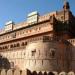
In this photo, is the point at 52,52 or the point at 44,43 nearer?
the point at 52,52

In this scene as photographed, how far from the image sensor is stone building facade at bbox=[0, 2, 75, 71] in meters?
41.0

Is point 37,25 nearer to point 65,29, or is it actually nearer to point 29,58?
point 65,29

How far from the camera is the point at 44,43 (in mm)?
41844

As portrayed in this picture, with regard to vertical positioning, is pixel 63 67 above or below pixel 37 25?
below

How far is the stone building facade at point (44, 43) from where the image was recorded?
41.0 meters

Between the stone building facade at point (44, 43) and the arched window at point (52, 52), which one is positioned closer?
the arched window at point (52, 52)

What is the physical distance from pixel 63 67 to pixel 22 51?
1031 centimetres

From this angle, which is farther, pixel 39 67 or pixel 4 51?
pixel 4 51

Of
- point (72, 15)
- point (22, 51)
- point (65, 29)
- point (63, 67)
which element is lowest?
point (63, 67)

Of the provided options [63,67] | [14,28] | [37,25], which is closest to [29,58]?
[63,67]

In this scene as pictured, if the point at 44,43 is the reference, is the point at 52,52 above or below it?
below

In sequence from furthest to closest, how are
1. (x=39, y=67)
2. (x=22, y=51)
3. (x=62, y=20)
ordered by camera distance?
(x=62, y=20) → (x=22, y=51) → (x=39, y=67)

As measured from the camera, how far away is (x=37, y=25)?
55750mm

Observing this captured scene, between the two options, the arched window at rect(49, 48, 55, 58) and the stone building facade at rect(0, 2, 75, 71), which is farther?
the stone building facade at rect(0, 2, 75, 71)
